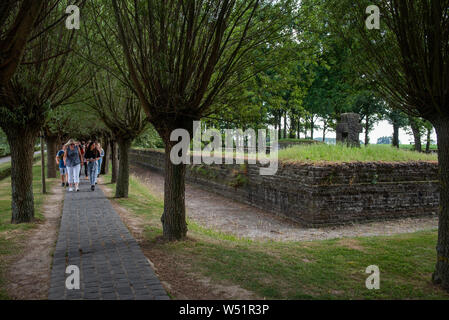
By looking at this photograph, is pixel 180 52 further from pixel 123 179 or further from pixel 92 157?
pixel 92 157

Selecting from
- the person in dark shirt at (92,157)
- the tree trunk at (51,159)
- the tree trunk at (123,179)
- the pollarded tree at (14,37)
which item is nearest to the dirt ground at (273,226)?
the tree trunk at (123,179)

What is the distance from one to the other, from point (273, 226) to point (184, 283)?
590cm

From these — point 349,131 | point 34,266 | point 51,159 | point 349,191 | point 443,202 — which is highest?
point 349,131

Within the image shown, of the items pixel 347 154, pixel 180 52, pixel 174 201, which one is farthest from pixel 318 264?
pixel 347 154

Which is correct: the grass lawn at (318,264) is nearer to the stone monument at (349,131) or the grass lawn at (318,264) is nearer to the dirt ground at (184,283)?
the dirt ground at (184,283)

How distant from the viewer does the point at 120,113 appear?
13.2 meters

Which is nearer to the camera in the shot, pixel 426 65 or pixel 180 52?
pixel 426 65

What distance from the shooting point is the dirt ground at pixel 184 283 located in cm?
443

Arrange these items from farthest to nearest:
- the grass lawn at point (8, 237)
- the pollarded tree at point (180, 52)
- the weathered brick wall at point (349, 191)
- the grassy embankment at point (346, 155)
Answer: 1. the grassy embankment at point (346, 155)
2. the weathered brick wall at point (349, 191)
3. the pollarded tree at point (180, 52)
4. the grass lawn at point (8, 237)

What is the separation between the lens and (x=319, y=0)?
7.01 meters

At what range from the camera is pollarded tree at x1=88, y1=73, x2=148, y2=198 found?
12.0 metres

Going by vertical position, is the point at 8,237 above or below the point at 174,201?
below

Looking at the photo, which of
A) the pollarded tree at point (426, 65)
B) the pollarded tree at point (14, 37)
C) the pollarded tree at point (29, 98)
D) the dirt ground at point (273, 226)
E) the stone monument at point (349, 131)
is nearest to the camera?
the pollarded tree at point (14, 37)

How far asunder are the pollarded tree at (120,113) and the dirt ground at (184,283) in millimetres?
6946
